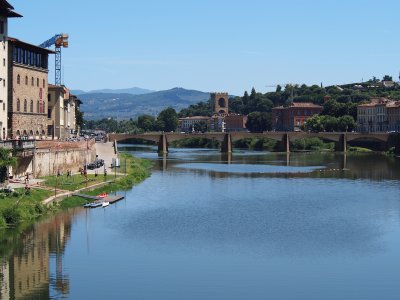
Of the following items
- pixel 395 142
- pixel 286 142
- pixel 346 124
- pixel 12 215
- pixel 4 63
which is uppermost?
pixel 4 63

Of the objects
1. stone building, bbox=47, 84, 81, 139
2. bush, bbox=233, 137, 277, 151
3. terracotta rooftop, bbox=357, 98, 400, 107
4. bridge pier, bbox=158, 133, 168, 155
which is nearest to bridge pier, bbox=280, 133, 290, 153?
Result: bush, bbox=233, 137, 277, 151

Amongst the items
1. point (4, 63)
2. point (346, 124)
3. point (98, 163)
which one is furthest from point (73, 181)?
point (346, 124)

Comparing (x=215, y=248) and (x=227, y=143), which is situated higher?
(x=227, y=143)

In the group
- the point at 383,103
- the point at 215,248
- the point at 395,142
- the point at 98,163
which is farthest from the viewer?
the point at 383,103

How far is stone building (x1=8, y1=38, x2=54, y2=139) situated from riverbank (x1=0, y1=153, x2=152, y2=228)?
10.2m

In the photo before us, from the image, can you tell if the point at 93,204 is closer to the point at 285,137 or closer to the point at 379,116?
the point at 285,137

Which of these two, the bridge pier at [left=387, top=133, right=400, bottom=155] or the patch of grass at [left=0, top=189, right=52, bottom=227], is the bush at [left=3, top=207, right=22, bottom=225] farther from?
the bridge pier at [left=387, top=133, right=400, bottom=155]

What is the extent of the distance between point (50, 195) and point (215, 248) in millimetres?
16496

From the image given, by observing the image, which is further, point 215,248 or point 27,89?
point 27,89

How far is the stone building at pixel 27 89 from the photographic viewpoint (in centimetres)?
7588

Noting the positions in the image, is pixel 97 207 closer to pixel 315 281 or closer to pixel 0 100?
pixel 0 100

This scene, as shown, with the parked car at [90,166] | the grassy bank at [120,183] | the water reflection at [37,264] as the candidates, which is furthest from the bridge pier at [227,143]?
the water reflection at [37,264]

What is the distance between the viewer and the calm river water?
110ft

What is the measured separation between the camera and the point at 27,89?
80.6m
